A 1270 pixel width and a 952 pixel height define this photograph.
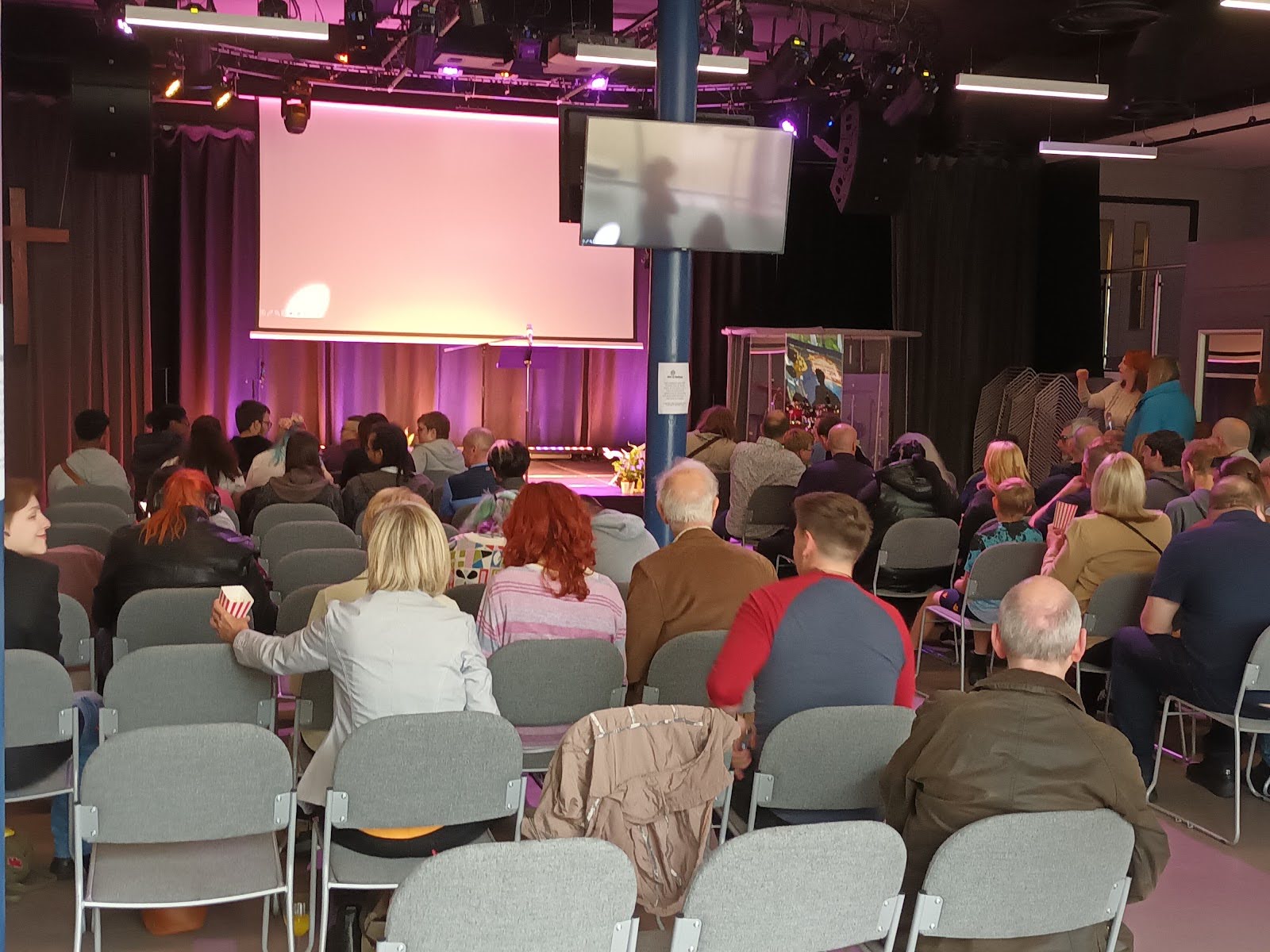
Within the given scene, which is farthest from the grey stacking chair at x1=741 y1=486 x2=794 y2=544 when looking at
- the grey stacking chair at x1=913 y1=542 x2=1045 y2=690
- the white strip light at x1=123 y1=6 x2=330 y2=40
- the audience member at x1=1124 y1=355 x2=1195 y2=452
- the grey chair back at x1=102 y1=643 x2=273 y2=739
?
the grey chair back at x1=102 y1=643 x2=273 y2=739

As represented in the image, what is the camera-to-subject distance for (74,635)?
4.43 metres

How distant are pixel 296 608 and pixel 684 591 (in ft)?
4.50

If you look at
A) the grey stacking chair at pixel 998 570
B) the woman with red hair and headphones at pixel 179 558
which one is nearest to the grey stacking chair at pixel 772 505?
the grey stacking chair at pixel 998 570

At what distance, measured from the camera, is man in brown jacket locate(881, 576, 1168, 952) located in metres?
2.61

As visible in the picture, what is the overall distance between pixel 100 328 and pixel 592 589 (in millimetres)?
8794

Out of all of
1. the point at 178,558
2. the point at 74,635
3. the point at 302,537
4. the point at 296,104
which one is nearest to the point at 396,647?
the point at 178,558

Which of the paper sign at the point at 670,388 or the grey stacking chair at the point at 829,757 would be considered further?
the paper sign at the point at 670,388

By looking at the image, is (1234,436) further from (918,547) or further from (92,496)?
(92,496)

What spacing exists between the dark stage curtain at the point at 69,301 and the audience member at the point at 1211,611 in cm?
922

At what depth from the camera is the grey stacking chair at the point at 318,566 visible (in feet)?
16.8

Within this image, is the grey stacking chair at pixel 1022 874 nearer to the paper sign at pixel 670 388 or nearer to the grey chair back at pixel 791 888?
the grey chair back at pixel 791 888

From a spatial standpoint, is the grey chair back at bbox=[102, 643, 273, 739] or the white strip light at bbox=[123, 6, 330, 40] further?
the white strip light at bbox=[123, 6, 330, 40]

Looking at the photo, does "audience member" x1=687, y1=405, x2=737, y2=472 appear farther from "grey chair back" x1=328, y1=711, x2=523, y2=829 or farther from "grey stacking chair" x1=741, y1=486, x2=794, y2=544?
"grey chair back" x1=328, y1=711, x2=523, y2=829

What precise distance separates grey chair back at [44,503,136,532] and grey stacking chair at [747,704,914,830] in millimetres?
4451
